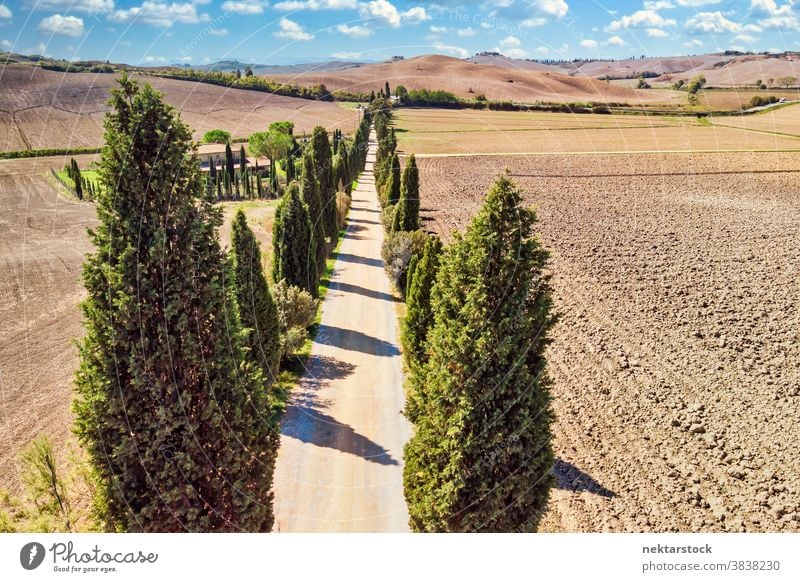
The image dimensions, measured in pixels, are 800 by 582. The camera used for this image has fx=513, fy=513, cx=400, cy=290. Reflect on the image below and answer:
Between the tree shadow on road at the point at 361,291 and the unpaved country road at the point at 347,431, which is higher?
the tree shadow on road at the point at 361,291

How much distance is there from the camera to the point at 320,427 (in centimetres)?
1908

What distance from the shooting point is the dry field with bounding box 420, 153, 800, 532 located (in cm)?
1526

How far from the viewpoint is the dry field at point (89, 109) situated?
308 ft

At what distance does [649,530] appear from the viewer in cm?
1414

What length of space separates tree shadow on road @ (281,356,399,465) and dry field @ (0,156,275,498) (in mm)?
7337

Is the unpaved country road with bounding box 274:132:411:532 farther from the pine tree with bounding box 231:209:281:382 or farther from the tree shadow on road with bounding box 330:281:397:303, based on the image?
the pine tree with bounding box 231:209:281:382

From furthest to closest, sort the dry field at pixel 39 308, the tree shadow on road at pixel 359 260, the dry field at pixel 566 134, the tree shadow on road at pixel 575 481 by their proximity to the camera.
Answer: the dry field at pixel 566 134 < the tree shadow on road at pixel 359 260 < the dry field at pixel 39 308 < the tree shadow on road at pixel 575 481

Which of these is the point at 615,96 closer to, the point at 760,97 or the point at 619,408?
the point at 760,97

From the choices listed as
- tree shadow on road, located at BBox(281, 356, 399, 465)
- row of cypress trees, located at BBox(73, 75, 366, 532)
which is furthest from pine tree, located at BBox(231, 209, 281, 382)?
row of cypress trees, located at BBox(73, 75, 366, 532)

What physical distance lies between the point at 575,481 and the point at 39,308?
99.4ft

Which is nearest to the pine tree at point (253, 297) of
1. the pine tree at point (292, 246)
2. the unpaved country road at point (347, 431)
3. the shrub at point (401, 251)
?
the unpaved country road at point (347, 431)

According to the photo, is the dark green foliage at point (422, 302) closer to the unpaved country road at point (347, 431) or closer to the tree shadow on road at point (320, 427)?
the unpaved country road at point (347, 431)

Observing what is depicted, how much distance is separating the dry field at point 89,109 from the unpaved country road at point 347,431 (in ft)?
245
